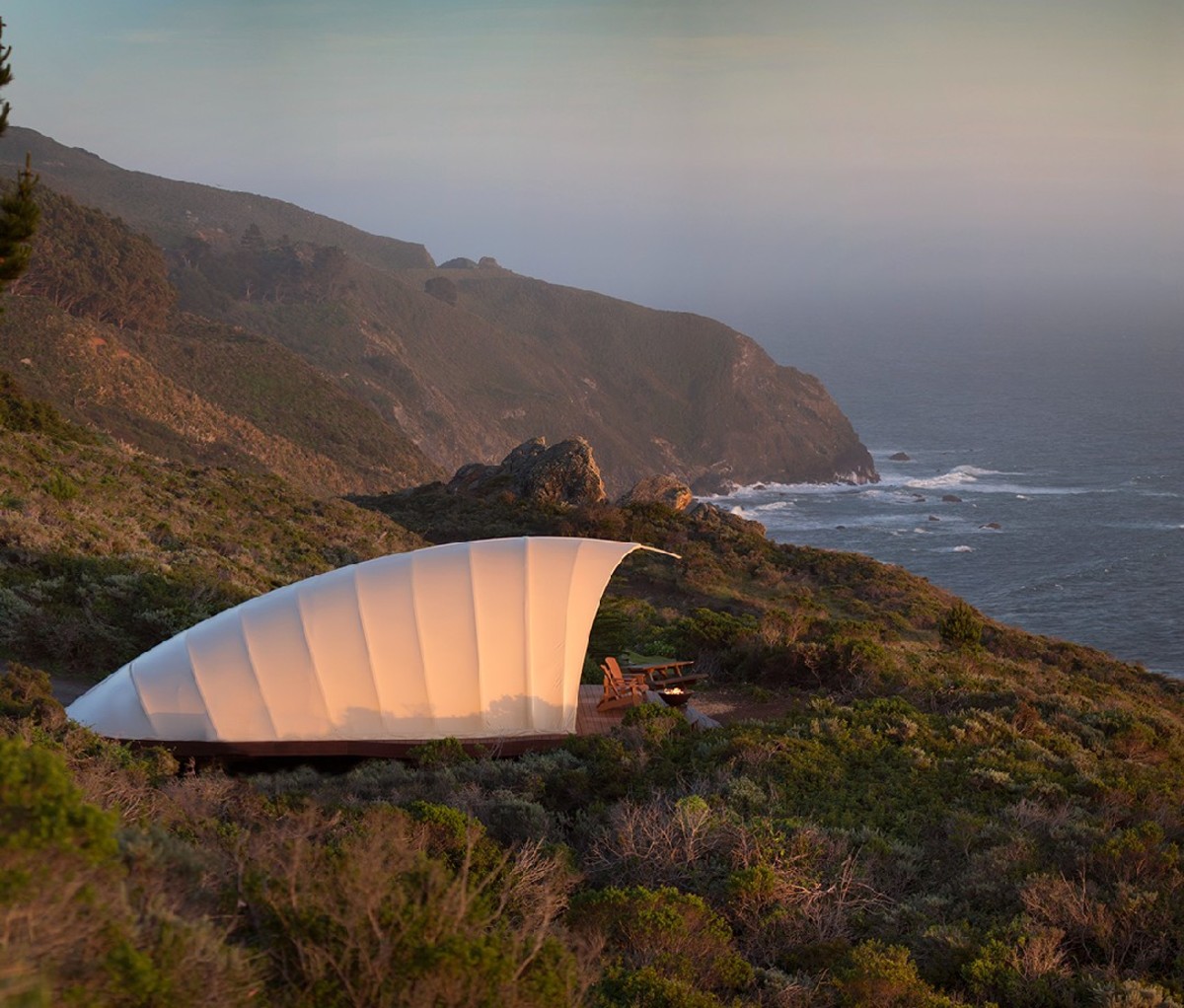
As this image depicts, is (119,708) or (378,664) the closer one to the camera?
(119,708)

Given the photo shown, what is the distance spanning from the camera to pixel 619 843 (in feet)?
36.5

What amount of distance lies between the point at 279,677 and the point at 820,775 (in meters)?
6.95

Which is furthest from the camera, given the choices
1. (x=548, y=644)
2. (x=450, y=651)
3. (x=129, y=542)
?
(x=129, y=542)

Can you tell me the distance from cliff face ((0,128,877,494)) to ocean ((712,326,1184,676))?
33.6ft

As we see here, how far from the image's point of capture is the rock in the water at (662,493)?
48.1m

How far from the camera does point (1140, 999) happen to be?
27.1 ft

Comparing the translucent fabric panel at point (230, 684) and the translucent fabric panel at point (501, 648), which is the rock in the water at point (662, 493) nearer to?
the translucent fabric panel at point (501, 648)

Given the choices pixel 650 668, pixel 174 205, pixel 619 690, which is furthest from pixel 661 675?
pixel 174 205

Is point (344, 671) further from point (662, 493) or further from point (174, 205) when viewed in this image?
point (174, 205)

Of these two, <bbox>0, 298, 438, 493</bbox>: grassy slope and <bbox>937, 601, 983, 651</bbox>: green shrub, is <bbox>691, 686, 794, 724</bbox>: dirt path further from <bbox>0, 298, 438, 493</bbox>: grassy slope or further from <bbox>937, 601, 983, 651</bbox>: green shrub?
<bbox>0, 298, 438, 493</bbox>: grassy slope

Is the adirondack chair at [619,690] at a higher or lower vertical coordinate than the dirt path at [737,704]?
higher

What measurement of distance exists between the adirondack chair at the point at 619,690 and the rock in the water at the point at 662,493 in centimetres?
3041

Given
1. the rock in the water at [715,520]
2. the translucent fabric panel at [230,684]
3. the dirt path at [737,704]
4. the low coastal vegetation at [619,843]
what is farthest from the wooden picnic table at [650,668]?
the rock in the water at [715,520]

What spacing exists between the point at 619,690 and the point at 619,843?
5.16m
